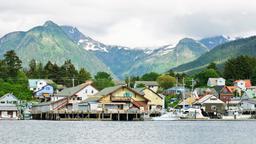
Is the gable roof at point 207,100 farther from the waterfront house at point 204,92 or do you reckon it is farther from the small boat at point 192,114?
the waterfront house at point 204,92

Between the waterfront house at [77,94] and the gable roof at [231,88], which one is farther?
the gable roof at [231,88]

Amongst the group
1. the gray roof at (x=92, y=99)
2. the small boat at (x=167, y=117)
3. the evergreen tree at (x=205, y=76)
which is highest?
the evergreen tree at (x=205, y=76)

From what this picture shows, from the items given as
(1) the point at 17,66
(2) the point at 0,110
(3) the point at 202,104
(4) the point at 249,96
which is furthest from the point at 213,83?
(2) the point at 0,110

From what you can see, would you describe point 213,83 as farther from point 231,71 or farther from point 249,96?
point 249,96

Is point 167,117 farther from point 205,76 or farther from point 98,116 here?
point 205,76

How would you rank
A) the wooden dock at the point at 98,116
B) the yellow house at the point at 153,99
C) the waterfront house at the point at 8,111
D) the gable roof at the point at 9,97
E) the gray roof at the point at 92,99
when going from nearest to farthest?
the wooden dock at the point at 98,116, the gray roof at the point at 92,99, the waterfront house at the point at 8,111, the gable roof at the point at 9,97, the yellow house at the point at 153,99

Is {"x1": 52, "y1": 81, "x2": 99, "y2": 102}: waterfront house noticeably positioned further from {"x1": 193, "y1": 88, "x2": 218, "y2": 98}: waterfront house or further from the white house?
{"x1": 193, "y1": 88, "x2": 218, "y2": 98}: waterfront house

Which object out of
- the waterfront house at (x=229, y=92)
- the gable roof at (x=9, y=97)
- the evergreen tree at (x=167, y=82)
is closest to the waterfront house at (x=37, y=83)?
the gable roof at (x=9, y=97)

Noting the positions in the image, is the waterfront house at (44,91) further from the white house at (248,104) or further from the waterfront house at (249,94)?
the white house at (248,104)

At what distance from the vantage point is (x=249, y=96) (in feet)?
519

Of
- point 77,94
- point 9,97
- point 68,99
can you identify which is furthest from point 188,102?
point 9,97

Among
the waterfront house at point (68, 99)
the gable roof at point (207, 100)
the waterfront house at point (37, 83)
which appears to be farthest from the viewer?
the waterfront house at point (37, 83)

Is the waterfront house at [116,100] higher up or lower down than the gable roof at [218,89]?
lower down

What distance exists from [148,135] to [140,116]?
155 feet
